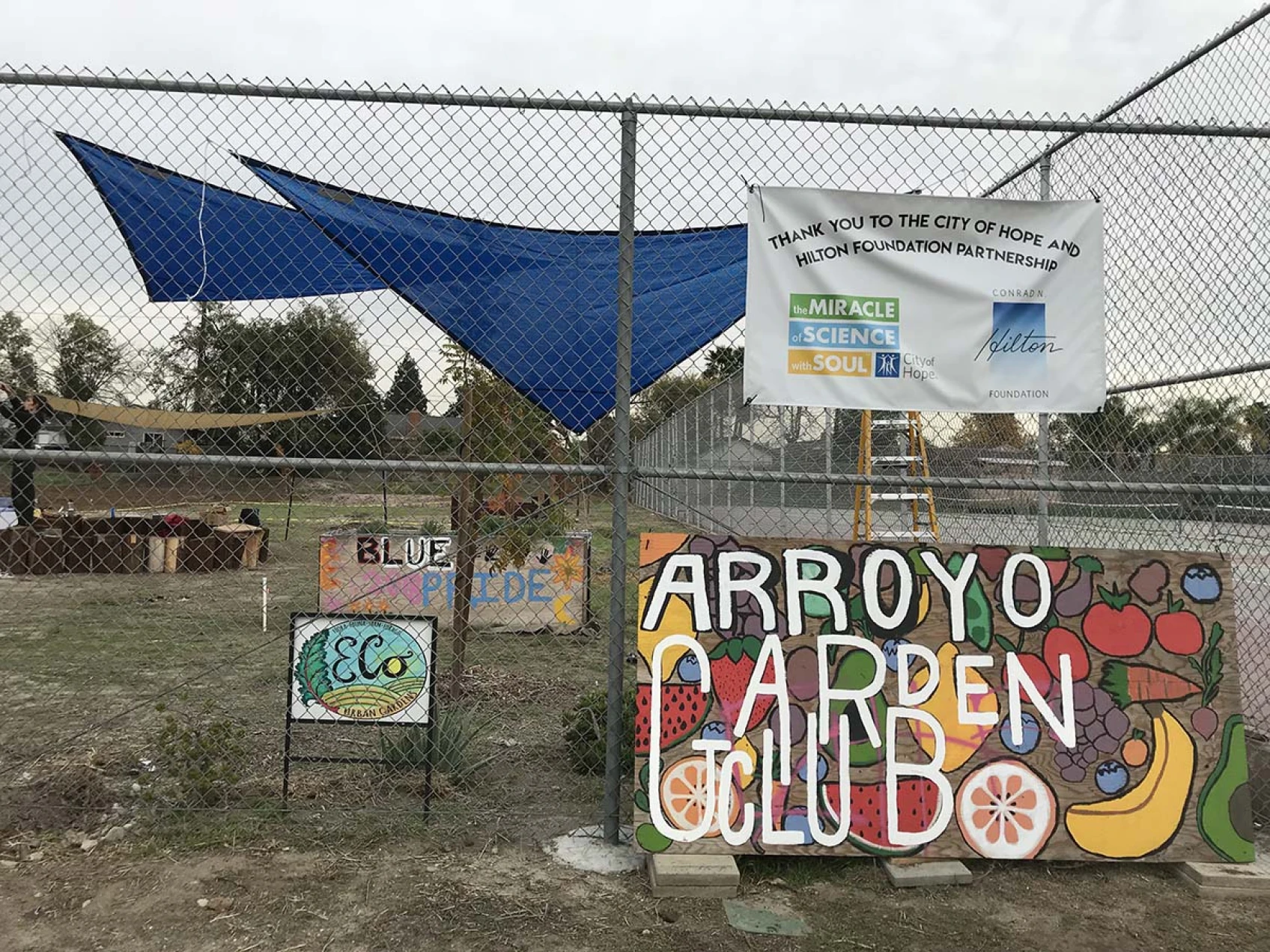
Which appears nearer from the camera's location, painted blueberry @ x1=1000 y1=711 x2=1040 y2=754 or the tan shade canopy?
painted blueberry @ x1=1000 y1=711 x2=1040 y2=754

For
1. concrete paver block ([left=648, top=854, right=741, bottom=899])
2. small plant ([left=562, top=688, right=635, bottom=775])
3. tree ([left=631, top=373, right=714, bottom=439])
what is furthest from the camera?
tree ([left=631, top=373, right=714, bottom=439])

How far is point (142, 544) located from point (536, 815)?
34.0 feet

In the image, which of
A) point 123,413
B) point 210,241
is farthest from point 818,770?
point 123,413

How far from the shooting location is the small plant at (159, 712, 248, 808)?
12.3ft

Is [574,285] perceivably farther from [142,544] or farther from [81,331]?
[142,544]

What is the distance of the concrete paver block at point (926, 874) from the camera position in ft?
10.9

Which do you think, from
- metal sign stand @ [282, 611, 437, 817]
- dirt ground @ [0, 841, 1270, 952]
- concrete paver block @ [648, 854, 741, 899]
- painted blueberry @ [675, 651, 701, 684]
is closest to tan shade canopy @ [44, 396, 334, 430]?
metal sign stand @ [282, 611, 437, 817]

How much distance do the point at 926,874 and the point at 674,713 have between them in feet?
3.63

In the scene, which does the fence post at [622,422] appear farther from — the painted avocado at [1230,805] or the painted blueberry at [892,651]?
the painted avocado at [1230,805]

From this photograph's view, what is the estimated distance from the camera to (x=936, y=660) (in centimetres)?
359

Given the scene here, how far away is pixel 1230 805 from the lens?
3.51 m

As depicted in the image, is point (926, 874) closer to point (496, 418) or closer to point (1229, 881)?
point (1229, 881)

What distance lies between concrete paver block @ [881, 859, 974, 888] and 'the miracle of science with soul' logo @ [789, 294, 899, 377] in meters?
1.89

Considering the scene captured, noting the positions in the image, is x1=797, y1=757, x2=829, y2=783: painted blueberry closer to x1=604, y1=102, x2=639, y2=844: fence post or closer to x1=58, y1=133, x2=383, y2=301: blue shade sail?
x1=604, y1=102, x2=639, y2=844: fence post
